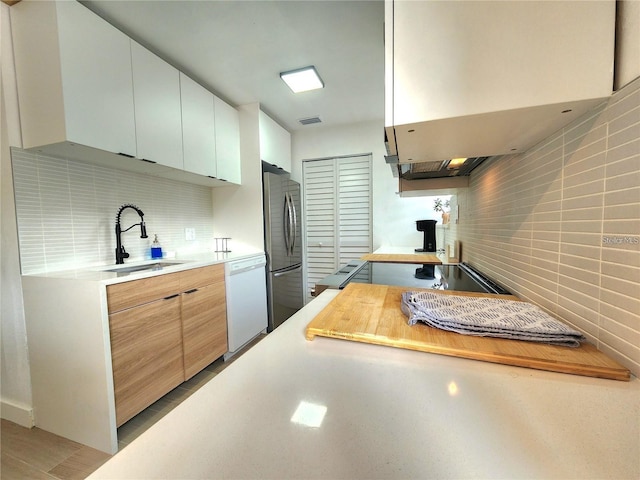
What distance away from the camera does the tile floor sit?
1.12 m

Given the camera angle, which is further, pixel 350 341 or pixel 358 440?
pixel 350 341

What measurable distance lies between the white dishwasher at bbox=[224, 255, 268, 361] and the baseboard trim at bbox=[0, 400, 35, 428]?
1071 mm

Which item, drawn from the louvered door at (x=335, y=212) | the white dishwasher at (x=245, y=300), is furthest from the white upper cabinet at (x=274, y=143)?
the white dishwasher at (x=245, y=300)

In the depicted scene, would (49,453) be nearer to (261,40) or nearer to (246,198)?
(246,198)

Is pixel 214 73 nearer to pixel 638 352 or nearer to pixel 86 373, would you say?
pixel 86 373

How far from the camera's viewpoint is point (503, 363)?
47cm

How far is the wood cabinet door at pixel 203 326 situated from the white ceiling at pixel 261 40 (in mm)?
1640

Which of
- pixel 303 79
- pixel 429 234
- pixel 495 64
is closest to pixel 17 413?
pixel 495 64

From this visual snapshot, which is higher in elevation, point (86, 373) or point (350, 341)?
point (350, 341)

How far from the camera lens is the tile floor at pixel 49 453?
112 centimetres

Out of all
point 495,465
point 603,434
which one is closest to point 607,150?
point 603,434

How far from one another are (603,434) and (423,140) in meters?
0.70

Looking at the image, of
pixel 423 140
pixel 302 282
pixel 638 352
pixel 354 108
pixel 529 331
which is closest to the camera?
pixel 638 352

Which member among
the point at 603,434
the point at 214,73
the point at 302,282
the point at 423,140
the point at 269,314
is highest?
the point at 214,73
